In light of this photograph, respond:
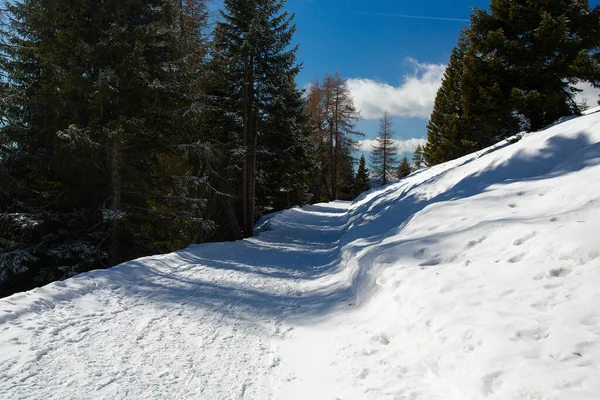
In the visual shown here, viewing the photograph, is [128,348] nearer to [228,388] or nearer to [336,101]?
[228,388]

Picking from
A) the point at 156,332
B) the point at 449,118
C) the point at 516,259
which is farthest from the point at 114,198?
the point at 449,118

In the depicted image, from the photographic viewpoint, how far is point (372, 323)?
4.14 m

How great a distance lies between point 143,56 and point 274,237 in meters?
8.29

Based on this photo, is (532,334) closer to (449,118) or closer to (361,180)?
(449,118)

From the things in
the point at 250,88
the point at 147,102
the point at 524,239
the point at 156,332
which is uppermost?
the point at 250,88

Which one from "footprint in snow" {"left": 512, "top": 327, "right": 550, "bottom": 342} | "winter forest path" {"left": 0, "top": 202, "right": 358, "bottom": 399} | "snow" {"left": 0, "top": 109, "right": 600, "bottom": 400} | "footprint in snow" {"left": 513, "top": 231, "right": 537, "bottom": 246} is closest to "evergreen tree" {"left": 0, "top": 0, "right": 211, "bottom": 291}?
"winter forest path" {"left": 0, "top": 202, "right": 358, "bottom": 399}

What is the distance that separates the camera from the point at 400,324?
3701 mm

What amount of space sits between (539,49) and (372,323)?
1347cm

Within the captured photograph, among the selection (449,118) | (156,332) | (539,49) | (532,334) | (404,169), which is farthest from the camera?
(404,169)

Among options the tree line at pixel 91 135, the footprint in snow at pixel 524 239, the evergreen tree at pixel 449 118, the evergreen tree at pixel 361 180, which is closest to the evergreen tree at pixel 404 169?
the evergreen tree at pixel 361 180

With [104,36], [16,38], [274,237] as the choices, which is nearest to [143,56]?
[104,36]

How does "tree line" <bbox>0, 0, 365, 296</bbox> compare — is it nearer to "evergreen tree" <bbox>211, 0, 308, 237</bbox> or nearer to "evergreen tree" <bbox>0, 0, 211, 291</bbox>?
"evergreen tree" <bbox>0, 0, 211, 291</bbox>

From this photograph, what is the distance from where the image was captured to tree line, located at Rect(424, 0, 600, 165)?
11.6 m

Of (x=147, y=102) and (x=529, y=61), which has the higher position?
(x=529, y=61)
